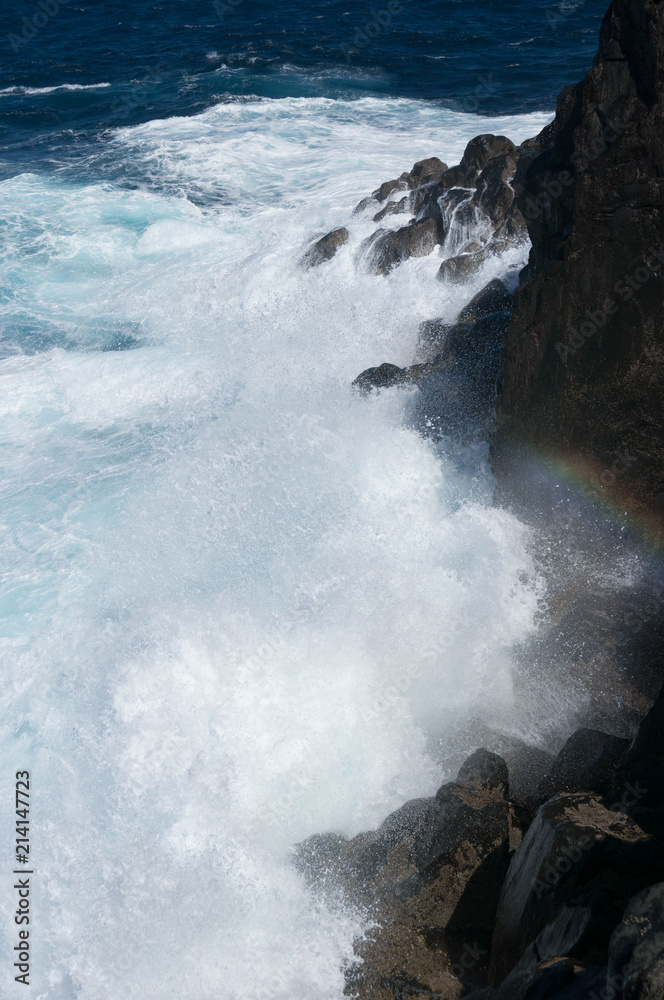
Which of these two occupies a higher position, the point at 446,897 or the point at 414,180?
the point at 414,180

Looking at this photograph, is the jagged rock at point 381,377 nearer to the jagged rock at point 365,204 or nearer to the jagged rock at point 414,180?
the jagged rock at point 365,204

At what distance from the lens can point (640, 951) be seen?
336 centimetres

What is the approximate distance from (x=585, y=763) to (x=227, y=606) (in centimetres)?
460

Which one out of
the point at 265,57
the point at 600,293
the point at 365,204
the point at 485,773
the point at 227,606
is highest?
the point at 265,57

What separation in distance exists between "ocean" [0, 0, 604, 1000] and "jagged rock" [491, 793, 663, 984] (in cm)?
137

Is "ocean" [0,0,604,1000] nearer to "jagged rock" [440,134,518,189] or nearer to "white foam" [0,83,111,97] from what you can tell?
"jagged rock" [440,134,518,189]

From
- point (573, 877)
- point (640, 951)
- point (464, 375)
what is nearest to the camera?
point (640, 951)

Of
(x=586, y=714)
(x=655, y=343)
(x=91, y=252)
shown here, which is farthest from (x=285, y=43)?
(x=586, y=714)

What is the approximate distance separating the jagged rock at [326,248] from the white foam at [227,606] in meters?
0.29

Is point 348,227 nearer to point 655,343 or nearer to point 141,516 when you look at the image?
point 141,516

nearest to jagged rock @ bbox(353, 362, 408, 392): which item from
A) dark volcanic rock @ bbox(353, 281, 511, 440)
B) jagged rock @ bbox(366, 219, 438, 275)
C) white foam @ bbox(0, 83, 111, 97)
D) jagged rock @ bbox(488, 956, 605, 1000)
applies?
dark volcanic rock @ bbox(353, 281, 511, 440)

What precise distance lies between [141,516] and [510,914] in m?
7.26

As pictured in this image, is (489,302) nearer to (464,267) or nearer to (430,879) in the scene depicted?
(464,267)

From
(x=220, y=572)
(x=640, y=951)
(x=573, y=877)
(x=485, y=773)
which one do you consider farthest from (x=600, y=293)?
(x=640, y=951)
